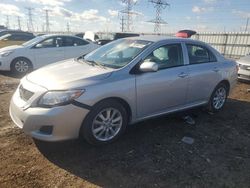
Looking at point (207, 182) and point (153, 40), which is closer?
point (207, 182)

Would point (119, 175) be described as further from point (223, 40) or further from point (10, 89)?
point (223, 40)

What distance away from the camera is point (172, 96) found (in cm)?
476

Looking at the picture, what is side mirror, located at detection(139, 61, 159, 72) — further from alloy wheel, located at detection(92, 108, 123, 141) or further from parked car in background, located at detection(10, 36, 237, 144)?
alloy wheel, located at detection(92, 108, 123, 141)

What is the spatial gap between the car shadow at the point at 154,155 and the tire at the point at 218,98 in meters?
0.72

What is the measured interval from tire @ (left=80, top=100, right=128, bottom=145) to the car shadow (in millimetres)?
146

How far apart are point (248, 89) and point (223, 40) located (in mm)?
11557

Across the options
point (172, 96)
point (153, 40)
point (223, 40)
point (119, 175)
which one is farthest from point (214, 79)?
point (223, 40)

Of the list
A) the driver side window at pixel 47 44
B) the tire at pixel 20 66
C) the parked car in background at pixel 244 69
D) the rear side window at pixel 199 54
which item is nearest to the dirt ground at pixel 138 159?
the rear side window at pixel 199 54

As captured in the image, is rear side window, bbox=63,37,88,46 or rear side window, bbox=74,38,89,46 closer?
rear side window, bbox=63,37,88,46

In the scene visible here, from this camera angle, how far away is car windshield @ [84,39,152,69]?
4358 mm

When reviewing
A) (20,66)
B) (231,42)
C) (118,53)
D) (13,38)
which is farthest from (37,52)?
(231,42)

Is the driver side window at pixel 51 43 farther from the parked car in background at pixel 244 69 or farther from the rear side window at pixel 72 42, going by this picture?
the parked car in background at pixel 244 69

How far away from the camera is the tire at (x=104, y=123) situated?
12.3 feet

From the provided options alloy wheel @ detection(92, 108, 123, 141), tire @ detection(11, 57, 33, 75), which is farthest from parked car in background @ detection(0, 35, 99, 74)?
alloy wheel @ detection(92, 108, 123, 141)
